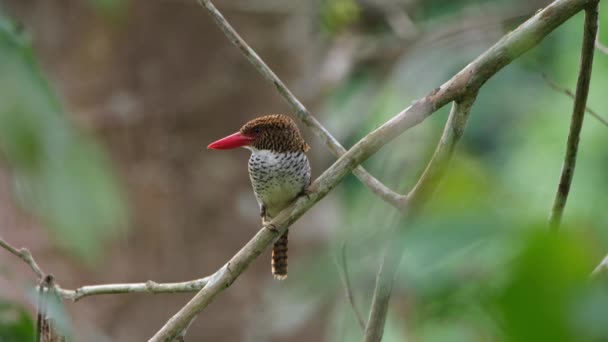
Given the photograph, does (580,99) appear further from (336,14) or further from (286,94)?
(336,14)

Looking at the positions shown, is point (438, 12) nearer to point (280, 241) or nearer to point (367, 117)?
point (367, 117)

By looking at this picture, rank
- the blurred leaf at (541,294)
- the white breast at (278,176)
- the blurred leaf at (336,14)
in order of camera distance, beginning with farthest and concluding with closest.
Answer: the blurred leaf at (336,14) < the white breast at (278,176) < the blurred leaf at (541,294)

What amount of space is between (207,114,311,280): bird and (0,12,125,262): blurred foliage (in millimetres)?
1651

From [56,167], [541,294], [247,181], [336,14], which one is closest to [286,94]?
[56,167]

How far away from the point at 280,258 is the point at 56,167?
2155mm

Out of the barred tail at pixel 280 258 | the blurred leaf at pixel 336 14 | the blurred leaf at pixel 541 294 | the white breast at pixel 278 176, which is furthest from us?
the blurred leaf at pixel 336 14

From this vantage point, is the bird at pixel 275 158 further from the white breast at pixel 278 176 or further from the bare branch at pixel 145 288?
the bare branch at pixel 145 288

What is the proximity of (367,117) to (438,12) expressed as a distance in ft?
3.99

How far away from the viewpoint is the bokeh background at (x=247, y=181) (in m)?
0.54

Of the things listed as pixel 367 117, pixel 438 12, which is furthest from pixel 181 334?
pixel 438 12

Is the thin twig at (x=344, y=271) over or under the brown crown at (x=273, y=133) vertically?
under

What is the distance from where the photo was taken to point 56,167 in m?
0.56

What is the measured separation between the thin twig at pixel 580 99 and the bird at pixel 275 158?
78cm

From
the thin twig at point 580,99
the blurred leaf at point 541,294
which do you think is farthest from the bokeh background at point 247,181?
the thin twig at point 580,99
